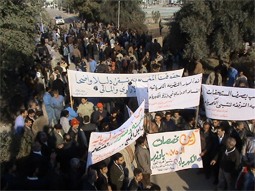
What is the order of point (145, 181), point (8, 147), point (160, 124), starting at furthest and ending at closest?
point (160, 124) < point (8, 147) < point (145, 181)

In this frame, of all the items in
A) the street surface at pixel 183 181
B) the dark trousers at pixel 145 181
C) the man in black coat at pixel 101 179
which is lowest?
the street surface at pixel 183 181

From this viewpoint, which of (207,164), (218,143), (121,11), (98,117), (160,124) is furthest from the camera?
(121,11)

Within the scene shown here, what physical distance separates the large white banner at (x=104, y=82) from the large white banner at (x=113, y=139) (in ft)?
7.27

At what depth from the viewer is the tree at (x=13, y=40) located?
7.12 meters

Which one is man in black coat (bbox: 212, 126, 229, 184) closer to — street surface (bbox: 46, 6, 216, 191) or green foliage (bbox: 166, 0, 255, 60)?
street surface (bbox: 46, 6, 216, 191)

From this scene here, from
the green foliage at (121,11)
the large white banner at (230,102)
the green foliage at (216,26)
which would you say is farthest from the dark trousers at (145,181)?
the green foliage at (121,11)

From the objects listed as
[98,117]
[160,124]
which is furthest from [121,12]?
[160,124]

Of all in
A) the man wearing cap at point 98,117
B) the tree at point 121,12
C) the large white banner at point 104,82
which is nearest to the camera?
the man wearing cap at point 98,117

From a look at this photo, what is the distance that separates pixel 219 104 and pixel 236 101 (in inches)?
13.4

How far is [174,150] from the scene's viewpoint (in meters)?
5.28

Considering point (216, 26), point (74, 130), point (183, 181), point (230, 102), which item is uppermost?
point (216, 26)

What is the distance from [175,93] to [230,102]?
1.15m

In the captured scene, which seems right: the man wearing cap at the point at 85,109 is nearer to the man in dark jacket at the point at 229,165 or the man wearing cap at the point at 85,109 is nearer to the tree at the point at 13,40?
the tree at the point at 13,40

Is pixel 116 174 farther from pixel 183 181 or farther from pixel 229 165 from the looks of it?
pixel 229 165
